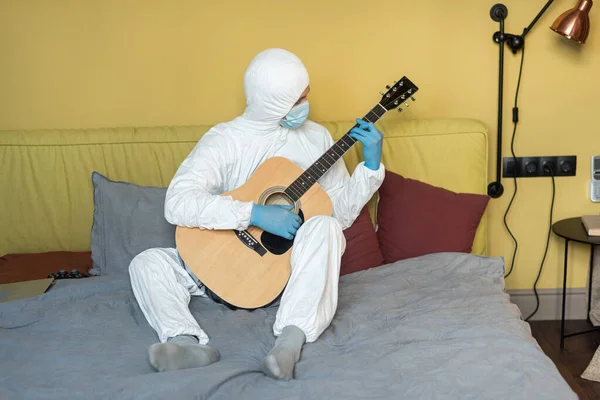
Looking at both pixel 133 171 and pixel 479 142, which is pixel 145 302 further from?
pixel 479 142

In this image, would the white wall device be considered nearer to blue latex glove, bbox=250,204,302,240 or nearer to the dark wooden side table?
the dark wooden side table

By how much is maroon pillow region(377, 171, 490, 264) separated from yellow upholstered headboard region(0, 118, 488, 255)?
0.10 meters

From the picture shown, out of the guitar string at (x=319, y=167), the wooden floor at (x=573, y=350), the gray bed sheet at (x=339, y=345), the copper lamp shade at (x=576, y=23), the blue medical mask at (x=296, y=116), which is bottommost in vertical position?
the wooden floor at (x=573, y=350)

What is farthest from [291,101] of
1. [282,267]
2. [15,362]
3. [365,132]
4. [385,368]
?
[15,362]

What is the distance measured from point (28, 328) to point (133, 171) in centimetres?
82

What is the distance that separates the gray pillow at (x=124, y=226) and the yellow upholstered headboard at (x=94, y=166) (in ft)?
0.58

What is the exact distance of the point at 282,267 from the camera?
210 cm

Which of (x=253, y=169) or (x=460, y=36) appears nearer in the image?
(x=253, y=169)

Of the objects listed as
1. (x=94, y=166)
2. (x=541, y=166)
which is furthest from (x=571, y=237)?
(x=94, y=166)

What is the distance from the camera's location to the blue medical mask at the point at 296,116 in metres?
2.29

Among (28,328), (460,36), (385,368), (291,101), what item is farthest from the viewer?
(460,36)

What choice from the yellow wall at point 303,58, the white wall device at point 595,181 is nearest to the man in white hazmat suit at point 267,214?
the yellow wall at point 303,58

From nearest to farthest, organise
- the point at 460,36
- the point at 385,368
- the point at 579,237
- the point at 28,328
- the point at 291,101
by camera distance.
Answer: the point at 385,368, the point at 28,328, the point at 291,101, the point at 579,237, the point at 460,36

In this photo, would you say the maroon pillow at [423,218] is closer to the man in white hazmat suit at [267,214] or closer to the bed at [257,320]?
the bed at [257,320]
